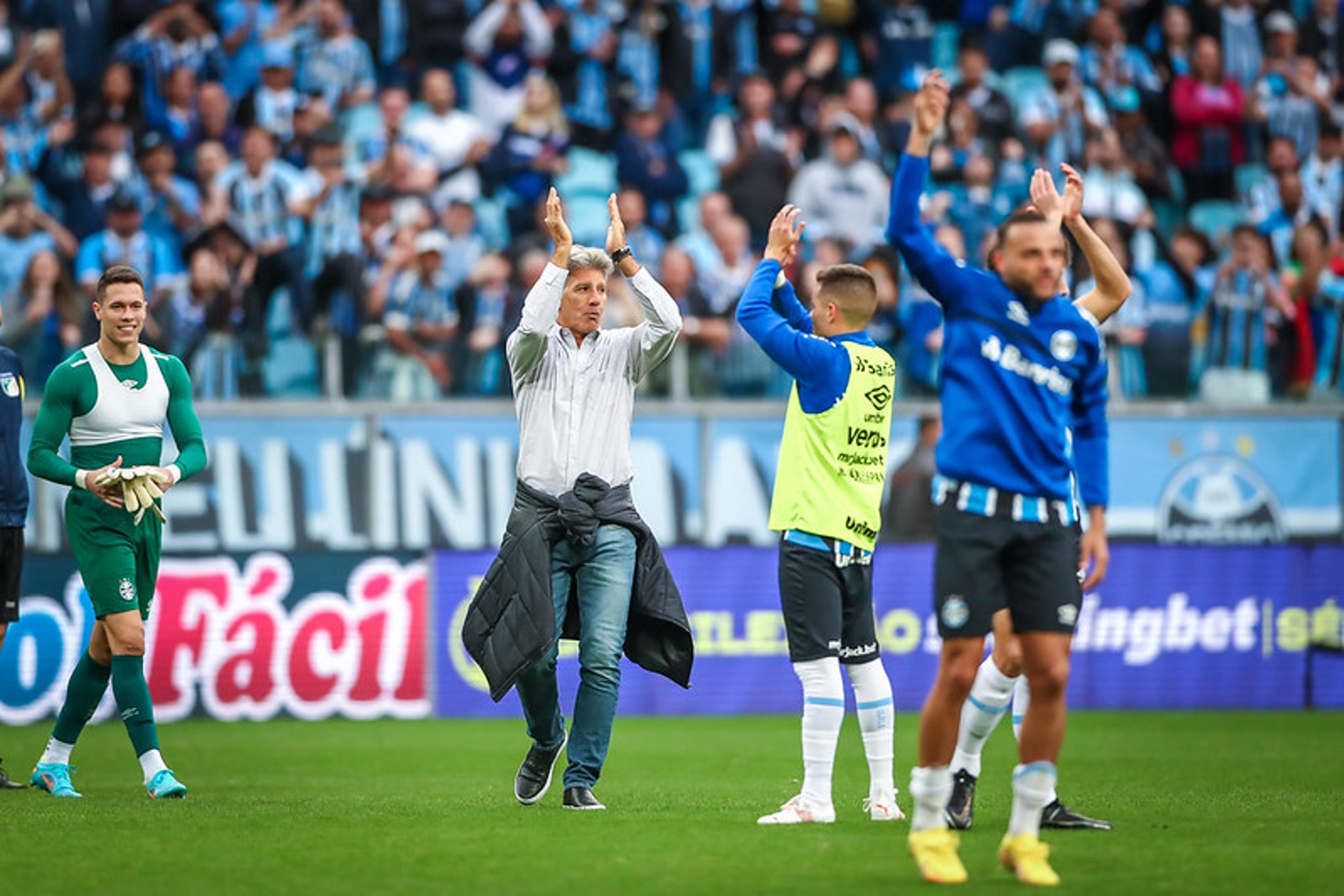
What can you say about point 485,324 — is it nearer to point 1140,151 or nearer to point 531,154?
point 531,154

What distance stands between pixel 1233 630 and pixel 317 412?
8090 mm

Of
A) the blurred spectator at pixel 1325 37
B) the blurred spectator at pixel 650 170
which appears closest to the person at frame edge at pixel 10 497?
the blurred spectator at pixel 650 170

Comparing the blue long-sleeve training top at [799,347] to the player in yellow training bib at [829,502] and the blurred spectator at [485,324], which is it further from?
the blurred spectator at [485,324]

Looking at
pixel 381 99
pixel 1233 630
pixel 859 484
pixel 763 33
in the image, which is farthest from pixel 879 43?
pixel 859 484

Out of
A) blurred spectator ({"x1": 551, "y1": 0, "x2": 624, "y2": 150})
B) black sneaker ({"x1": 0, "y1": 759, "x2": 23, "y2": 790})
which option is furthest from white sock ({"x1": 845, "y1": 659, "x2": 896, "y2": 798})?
blurred spectator ({"x1": 551, "y1": 0, "x2": 624, "y2": 150})

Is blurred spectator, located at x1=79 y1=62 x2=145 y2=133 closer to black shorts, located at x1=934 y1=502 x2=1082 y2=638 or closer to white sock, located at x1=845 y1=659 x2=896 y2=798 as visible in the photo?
white sock, located at x1=845 y1=659 x2=896 y2=798

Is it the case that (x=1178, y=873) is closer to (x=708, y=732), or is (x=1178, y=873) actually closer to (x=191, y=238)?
(x=708, y=732)

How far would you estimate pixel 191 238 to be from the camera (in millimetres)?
16969

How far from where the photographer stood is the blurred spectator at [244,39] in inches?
774

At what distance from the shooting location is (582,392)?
9.05 m

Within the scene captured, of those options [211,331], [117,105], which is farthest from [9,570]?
[117,105]

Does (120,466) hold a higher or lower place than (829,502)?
higher

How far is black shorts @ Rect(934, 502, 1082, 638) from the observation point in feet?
22.1

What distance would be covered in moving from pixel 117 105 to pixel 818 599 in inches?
495
